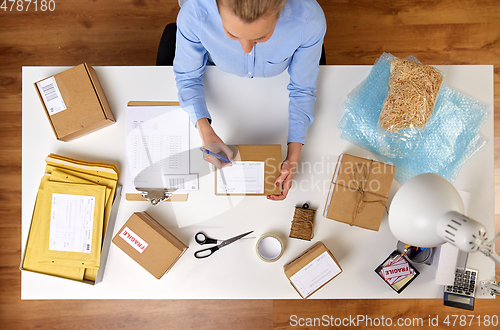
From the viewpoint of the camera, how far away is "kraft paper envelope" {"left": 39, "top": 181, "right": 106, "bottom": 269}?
3.25ft

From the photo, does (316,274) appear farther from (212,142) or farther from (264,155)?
(212,142)

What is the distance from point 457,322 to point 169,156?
1.83m

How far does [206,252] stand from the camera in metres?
1.03

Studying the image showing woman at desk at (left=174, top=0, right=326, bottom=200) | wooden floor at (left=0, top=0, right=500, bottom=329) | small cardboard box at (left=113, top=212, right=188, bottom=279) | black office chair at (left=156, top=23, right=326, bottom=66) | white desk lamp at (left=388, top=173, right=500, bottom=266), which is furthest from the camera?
wooden floor at (left=0, top=0, right=500, bottom=329)

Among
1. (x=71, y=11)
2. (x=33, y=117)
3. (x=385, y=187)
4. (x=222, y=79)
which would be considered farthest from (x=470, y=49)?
(x=71, y=11)

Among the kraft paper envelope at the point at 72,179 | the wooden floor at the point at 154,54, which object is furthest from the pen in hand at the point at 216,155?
the wooden floor at the point at 154,54

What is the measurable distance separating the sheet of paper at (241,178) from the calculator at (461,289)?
736 millimetres

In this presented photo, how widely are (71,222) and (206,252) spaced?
1.53ft

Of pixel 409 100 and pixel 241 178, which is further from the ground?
pixel 409 100

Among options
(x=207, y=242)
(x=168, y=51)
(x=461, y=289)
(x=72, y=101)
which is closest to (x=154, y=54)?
(x=168, y=51)

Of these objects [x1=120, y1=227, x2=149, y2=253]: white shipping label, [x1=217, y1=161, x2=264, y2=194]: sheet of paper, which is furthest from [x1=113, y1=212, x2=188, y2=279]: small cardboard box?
[x1=217, y1=161, x2=264, y2=194]: sheet of paper

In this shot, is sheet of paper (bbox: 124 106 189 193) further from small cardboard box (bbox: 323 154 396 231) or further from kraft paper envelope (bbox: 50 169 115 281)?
small cardboard box (bbox: 323 154 396 231)

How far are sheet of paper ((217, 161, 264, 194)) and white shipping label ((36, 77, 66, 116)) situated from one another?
575 mm

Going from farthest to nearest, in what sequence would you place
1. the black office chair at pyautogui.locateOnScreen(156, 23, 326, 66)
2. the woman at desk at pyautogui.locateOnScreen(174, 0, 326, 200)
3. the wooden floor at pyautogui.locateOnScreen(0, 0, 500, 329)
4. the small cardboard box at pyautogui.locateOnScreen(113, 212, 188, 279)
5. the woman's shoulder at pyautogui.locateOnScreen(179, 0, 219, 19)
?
the wooden floor at pyautogui.locateOnScreen(0, 0, 500, 329)
the black office chair at pyautogui.locateOnScreen(156, 23, 326, 66)
the small cardboard box at pyautogui.locateOnScreen(113, 212, 188, 279)
the woman's shoulder at pyautogui.locateOnScreen(179, 0, 219, 19)
the woman at desk at pyautogui.locateOnScreen(174, 0, 326, 200)
